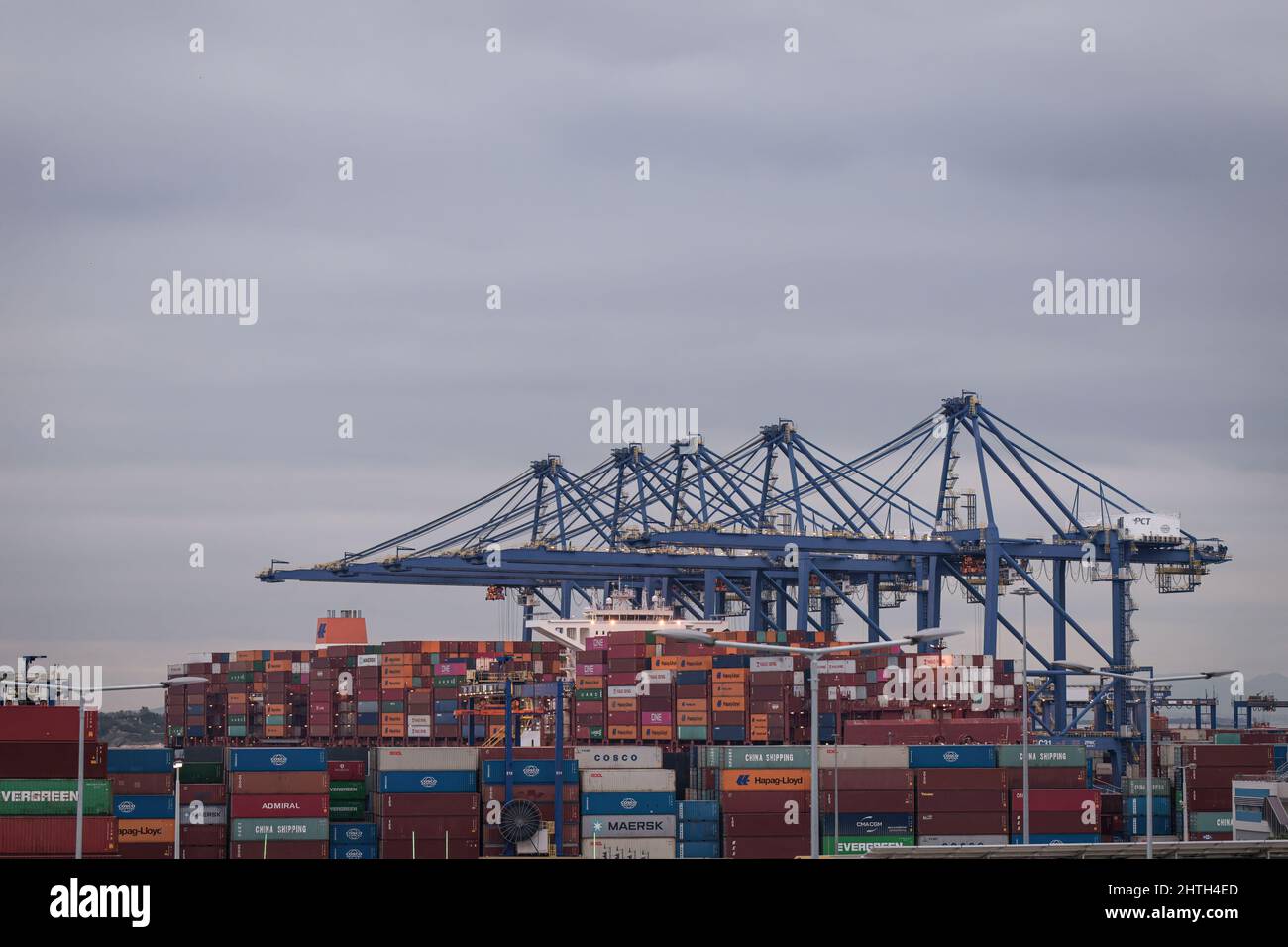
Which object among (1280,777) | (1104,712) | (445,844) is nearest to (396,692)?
(1104,712)

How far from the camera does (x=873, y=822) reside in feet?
172

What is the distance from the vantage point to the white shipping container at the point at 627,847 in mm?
51094

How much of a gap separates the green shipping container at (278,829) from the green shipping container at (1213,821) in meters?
31.3

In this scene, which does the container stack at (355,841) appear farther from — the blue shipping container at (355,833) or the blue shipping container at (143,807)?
the blue shipping container at (143,807)

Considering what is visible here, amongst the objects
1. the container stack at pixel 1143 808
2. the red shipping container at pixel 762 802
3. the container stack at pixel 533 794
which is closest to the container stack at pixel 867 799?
the red shipping container at pixel 762 802

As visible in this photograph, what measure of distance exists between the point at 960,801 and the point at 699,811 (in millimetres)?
8407

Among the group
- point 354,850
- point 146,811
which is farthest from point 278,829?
point 146,811

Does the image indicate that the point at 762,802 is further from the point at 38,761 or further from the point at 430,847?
the point at 38,761

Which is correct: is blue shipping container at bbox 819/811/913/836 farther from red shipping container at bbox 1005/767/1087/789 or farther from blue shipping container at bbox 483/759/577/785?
blue shipping container at bbox 483/759/577/785

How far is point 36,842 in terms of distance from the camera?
39.2m

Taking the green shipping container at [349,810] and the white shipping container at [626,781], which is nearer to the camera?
the white shipping container at [626,781]
